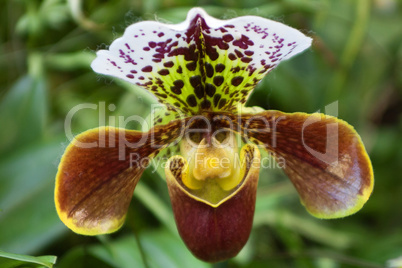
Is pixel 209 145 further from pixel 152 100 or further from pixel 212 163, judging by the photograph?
pixel 152 100

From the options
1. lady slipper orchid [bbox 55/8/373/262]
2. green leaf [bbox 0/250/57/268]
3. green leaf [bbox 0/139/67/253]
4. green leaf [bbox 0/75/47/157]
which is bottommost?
green leaf [bbox 0/139/67/253]

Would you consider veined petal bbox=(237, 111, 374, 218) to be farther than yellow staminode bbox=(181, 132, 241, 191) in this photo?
No

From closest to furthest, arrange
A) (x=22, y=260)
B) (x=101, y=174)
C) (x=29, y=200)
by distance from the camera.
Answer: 1. (x=22, y=260)
2. (x=101, y=174)
3. (x=29, y=200)

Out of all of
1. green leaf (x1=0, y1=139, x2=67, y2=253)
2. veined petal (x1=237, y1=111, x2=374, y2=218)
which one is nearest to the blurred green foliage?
green leaf (x1=0, y1=139, x2=67, y2=253)

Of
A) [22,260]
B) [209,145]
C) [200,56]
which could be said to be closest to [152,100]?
[209,145]

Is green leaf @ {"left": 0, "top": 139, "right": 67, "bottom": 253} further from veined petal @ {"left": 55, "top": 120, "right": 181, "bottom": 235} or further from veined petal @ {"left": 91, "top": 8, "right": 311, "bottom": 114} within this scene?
veined petal @ {"left": 91, "top": 8, "right": 311, "bottom": 114}

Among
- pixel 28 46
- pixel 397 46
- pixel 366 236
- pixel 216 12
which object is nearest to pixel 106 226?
pixel 216 12
